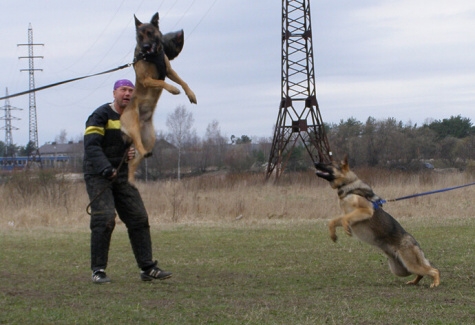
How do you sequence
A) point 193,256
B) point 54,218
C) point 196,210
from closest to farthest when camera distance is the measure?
point 193,256, point 54,218, point 196,210

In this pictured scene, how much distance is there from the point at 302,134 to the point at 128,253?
848 inches

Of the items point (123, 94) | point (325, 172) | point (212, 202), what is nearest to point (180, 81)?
point (123, 94)

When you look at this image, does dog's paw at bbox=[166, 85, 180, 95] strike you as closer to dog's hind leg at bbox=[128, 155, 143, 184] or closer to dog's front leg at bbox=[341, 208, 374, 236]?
dog's hind leg at bbox=[128, 155, 143, 184]

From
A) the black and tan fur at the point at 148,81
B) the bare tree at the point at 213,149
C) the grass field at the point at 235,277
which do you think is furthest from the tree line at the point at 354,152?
the black and tan fur at the point at 148,81

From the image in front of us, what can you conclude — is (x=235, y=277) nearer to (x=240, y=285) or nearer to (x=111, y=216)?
(x=240, y=285)

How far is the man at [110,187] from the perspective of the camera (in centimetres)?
650

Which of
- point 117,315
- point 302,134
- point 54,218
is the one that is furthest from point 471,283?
point 302,134

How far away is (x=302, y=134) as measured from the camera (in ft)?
99.2

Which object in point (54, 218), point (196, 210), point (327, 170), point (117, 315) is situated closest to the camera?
point (117, 315)

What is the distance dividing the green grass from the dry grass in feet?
14.0

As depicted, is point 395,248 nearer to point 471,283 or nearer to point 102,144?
point 471,283

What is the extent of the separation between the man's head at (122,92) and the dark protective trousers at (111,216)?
0.81 m

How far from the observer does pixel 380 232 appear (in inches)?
265

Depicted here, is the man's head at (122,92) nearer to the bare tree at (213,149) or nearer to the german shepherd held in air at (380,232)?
the german shepherd held in air at (380,232)
